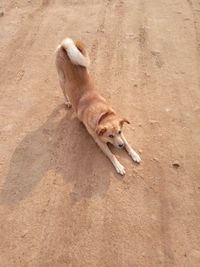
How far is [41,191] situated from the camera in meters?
4.02

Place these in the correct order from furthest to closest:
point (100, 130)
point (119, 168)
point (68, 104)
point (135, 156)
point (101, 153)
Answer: point (68, 104), point (101, 153), point (135, 156), point (119, 168), point (100, 130)

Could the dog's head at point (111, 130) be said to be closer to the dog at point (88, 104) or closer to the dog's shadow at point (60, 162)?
the dog at point (88, 104)

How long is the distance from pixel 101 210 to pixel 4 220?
1.26 meters

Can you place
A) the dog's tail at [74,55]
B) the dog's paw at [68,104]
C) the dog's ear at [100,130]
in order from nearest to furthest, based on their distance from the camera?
the dog's ear at [100,130] < the dog's tail at [74,55] < the dog's paw at [68,104]

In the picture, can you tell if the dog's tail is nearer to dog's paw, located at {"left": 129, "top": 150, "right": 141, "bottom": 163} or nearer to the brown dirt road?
the brown dirt road

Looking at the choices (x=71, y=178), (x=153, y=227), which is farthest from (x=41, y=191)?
(x=153, y=227)

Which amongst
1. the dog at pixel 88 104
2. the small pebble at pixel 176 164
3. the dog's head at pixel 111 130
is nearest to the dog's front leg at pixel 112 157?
the dog at pixel 88 104

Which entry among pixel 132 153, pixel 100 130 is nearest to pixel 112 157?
pixel 132 153

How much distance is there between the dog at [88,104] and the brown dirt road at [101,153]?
0.67 ft

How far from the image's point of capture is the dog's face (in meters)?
4.02

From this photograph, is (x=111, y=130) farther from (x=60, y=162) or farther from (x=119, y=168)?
(x=60, y=162)

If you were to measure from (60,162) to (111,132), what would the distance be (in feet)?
2.91

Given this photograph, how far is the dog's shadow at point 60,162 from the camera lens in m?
4.02

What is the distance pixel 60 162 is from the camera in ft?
14.1
